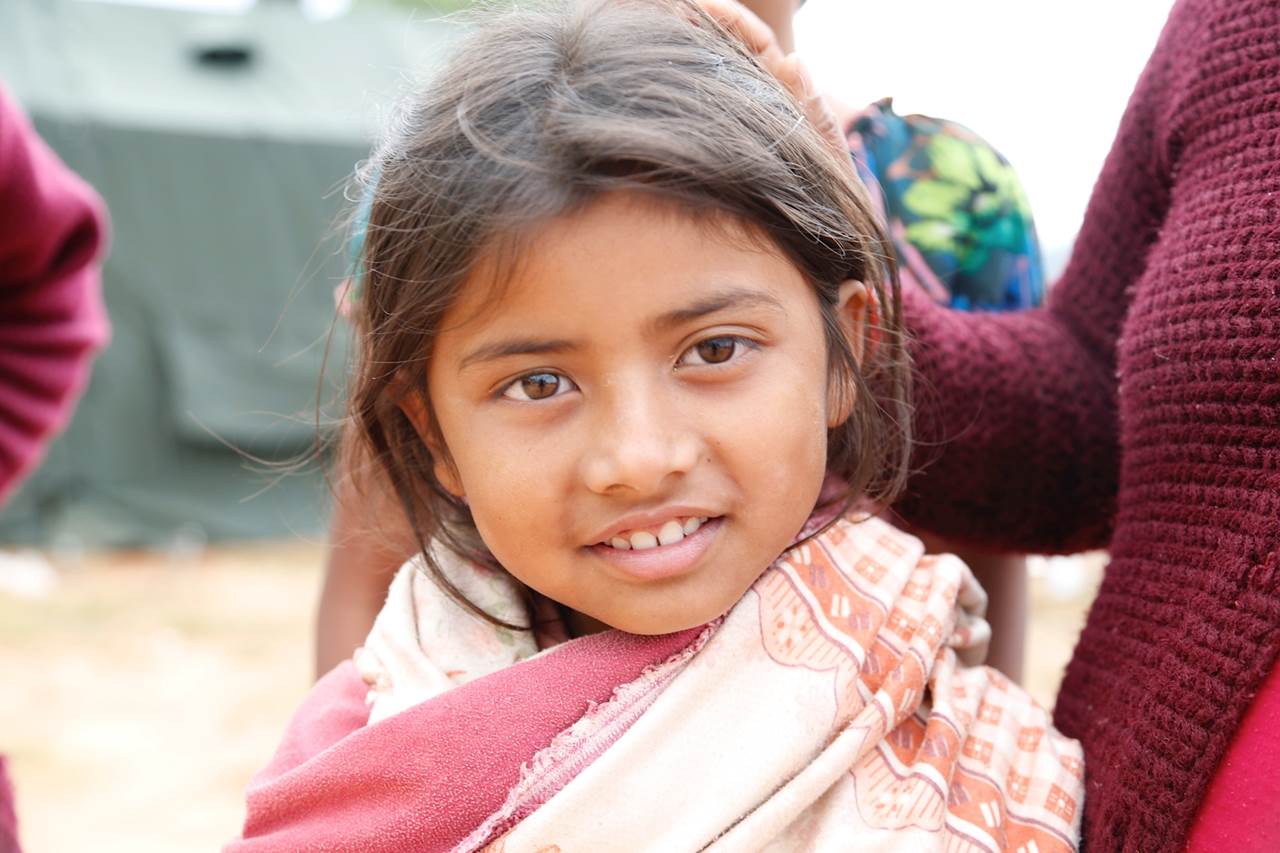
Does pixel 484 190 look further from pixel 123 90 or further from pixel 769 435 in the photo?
pixel 123 90

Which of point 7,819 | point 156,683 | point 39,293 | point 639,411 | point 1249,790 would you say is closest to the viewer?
point 1249,790

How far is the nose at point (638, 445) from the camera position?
1198 millimetres

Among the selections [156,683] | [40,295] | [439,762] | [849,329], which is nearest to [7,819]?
[439,762]

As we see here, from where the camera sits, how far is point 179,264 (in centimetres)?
762

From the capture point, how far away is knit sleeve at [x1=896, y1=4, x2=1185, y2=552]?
1545 millimetres

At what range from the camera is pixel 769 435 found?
127cm

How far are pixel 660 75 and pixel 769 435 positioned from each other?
0.38m

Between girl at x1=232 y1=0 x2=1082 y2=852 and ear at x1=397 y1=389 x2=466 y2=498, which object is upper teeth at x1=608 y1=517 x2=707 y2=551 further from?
ear at x1=397 y1=389 x2=466 y2=498

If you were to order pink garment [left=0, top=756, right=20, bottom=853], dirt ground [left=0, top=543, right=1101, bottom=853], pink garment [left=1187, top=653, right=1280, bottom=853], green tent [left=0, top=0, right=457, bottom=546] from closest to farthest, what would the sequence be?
1. pink garment [left=1187, top=653, right=1280, bottom=853]
2. pink garment [left=0, top=756, right=20, bottom=853]
3. dirt ground [left=0, top=543, right=1101, bottom=853]
4. green tent [left=0, top=0, right=457, bottom=546]

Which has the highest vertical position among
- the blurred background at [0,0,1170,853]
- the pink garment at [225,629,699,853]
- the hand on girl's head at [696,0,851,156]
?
the hand on girl's head at [696,0,851,156]

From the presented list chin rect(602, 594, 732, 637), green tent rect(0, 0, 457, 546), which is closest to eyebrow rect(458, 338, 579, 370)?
chin rect(602, 594, 732, 637)

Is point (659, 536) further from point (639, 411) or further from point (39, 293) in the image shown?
point (39, 293)

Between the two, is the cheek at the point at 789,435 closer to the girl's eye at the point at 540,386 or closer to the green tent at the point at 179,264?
the girl's eye at the point at 540,386

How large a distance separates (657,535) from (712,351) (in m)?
0.19
